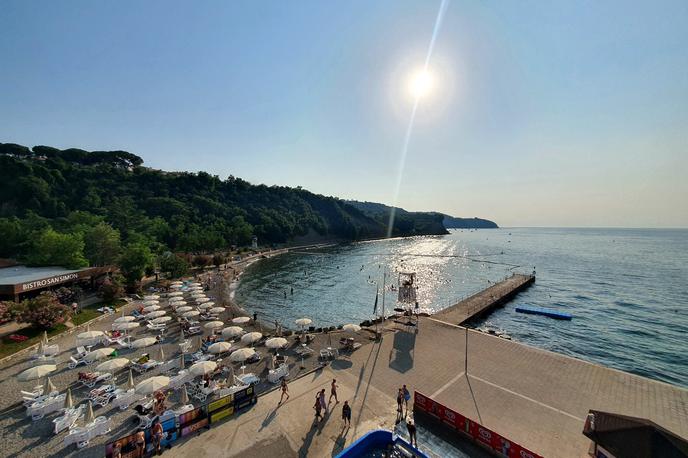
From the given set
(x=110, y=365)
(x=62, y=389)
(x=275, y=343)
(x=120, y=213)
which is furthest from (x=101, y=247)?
(x=275, y=343)

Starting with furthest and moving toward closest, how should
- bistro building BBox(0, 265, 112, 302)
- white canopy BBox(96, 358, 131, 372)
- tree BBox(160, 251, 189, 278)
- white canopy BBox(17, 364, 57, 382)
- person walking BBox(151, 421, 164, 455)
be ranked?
1. tree BBox(160, 251, 189, 278)
2. bistro building BBox(0, 265, 112, 302)
3. white canopy BBox(96, 358, 131, 372)
4. white canopy BBox(17, 364, 57, 382)
5. person walking BBox(151, 421, 164, 455)

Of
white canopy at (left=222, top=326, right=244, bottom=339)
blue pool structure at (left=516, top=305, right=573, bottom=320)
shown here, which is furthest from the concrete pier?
white canopy at (left=222, top=326, right=244, bottom=339)

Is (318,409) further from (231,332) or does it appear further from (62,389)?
(62,389)

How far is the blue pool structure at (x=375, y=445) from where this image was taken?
1350 cm

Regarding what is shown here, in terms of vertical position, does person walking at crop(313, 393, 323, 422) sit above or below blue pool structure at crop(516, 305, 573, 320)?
above

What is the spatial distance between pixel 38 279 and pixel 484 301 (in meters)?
64.4

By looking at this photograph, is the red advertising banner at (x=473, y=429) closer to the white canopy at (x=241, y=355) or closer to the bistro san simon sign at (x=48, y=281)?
the white canopy at (x=241, y=355)

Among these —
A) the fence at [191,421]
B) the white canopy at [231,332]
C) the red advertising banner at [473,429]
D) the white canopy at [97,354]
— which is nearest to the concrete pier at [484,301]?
the red advertising banner at [473,429]

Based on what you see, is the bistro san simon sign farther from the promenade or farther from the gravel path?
the promenade

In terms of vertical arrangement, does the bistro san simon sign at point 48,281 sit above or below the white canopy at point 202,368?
below

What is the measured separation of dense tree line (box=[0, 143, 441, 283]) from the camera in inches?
2062

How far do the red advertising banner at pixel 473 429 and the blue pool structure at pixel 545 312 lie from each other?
4401 cm

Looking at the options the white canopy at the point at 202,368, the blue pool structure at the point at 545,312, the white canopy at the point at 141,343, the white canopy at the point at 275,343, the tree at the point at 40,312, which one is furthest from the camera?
the blue pool structure at the point at 545,312

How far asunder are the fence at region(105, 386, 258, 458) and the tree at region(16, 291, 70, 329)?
2320 centimetres
